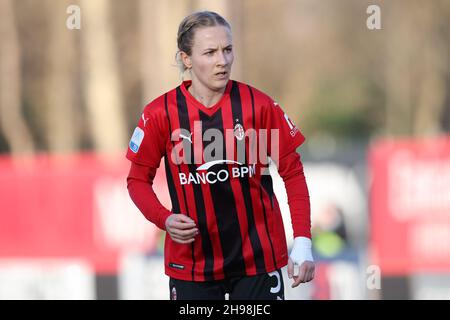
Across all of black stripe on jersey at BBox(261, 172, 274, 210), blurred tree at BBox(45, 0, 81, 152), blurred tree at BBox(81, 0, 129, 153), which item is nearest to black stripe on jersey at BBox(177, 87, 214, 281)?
black stripe on jersey at BBox(261, 172, 274, 210)

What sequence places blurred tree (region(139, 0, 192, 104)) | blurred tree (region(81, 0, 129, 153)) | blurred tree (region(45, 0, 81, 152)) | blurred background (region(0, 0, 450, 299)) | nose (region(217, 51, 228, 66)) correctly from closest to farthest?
nose (region(217, 51, 228, 66))
blurred background (region(0, 0, 450, 299))
blurred tree (region(139, 0, 192, 104))
blurred tree (region(81, 0, 129, 153))
blurred tree (region(45, 0, 81, 152))

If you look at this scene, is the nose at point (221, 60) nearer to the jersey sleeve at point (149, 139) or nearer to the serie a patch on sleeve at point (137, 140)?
the jersey sleeve at point (149, 139)

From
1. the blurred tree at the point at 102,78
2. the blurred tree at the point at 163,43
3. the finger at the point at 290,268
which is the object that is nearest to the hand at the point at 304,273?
the finger at the point at 290,268

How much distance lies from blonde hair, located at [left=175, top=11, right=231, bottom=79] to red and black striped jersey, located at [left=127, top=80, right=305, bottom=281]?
0.25m

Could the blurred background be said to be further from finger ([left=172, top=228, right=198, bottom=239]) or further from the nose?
finger ([left=172, top=228, right=198, bottom=239])

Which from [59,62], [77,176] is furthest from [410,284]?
[59,62]

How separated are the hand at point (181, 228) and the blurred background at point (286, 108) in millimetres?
3962

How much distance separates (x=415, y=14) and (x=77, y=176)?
2942cm

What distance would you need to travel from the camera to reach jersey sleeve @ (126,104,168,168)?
15.9ft

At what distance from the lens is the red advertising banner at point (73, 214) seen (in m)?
10.0

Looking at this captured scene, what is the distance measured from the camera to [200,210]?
4809mm

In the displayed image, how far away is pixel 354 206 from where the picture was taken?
A: 988 centimetres

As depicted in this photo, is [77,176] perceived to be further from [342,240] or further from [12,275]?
[342,240]

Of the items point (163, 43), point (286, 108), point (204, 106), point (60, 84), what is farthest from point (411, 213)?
point (286, 108)
